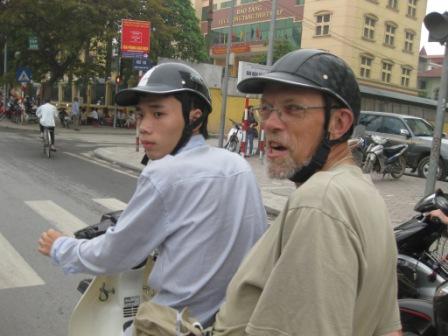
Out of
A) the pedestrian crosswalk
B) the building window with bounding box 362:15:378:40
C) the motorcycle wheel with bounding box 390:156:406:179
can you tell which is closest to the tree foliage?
the motorcycle wheel with bounding box 390:156:406:179

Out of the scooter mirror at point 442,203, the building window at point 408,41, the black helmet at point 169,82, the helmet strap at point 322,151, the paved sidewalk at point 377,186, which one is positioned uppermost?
the building window at point 408,41

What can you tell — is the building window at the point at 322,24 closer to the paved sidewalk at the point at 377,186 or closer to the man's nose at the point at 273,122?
the paved sidewalk at the point at 377,186

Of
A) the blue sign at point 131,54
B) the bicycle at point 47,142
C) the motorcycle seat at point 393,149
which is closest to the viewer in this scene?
the motorcycle seat at point 393,149

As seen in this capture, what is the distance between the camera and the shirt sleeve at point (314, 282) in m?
1.16

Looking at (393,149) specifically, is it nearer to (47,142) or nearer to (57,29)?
(47,142)

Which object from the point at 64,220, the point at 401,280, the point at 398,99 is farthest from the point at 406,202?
the point at 398,99

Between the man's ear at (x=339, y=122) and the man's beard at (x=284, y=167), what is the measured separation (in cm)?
11

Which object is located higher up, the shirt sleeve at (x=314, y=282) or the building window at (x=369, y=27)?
the building window at (x=369, y=27)

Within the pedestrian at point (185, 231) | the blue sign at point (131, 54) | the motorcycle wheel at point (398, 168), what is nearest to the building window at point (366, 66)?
the blue sign at point (131, 54)

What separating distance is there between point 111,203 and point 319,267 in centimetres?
763

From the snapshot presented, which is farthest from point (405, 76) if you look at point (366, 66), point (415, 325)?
point (415, 325)

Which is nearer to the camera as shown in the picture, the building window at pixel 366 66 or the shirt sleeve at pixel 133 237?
the shirt sleeve at pixel 133 237

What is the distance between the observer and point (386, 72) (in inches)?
1813

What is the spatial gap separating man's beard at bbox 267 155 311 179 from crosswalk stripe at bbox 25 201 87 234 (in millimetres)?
5405
